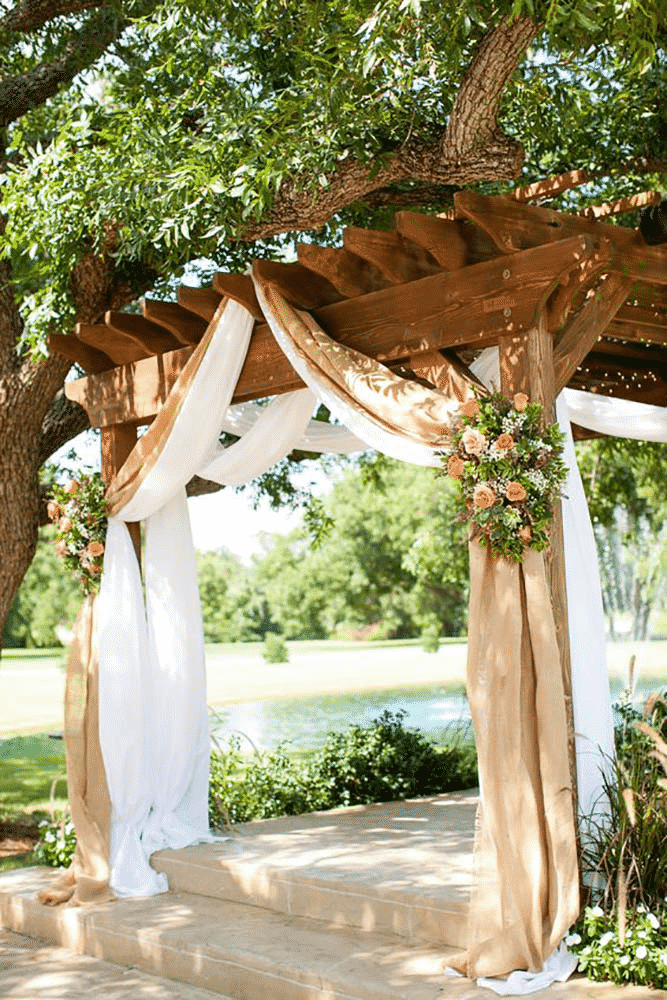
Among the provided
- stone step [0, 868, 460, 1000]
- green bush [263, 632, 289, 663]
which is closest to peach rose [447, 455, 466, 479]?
stone step [0, 868, 460, 1000]

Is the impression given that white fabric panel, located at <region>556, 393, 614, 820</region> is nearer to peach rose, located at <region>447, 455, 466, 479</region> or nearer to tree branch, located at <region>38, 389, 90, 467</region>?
peach rose, located at <region>447, 455, 466, 479</region>

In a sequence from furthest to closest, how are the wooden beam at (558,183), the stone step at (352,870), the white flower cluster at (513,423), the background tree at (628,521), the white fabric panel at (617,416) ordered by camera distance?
the background tree at (628,521) → the white fabric panel at (617,416) → the stone step at (352,870) → the white flower cluster at (513,423) → the wooden beam at (558,183)

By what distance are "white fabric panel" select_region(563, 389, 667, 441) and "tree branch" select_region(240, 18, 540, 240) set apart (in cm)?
158

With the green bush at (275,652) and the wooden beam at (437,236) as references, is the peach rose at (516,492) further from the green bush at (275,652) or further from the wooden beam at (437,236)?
the green bush at (275,652)

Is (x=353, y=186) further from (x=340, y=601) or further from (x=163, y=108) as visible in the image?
(x=340, y=601)

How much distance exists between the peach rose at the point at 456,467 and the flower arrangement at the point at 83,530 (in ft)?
8.14

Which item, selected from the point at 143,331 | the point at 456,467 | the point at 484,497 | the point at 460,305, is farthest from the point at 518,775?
the point at 143,331

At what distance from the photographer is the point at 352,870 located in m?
5.45

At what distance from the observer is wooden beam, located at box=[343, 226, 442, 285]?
497 centimetres

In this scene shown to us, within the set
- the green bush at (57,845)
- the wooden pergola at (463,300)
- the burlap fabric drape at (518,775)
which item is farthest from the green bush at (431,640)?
the burlap fabric drape at (518,775)

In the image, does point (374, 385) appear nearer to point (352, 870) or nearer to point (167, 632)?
point (167, 632)

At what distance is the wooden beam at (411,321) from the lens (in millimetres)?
4625

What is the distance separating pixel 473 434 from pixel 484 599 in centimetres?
65

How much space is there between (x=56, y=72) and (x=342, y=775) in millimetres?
5102
